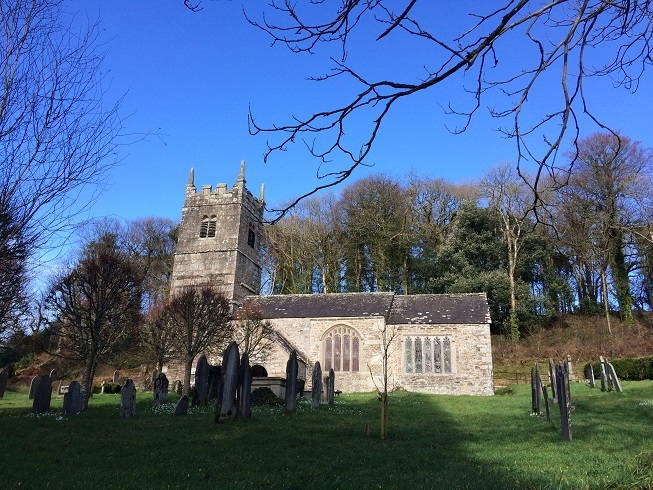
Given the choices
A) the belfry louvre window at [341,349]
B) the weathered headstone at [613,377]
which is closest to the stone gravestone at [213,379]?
the belfry louvre window at [341,349]

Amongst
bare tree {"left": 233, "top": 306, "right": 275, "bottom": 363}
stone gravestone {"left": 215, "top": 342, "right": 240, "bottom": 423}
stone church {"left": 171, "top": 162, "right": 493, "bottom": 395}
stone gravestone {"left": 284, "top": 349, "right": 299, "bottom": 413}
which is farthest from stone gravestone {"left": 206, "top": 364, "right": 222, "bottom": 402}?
bare tree {"left": 233, "top": 306, "right": 275, "bottom": 363}

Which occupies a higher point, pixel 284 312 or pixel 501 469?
pixel 284 312

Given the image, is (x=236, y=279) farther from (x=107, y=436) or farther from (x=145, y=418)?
(x=107, y=436)

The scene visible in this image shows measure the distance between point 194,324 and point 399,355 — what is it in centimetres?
1096

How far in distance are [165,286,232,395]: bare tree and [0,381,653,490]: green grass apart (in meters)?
8.64

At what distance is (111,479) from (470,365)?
22569 mm

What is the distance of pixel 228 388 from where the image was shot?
11.1 metres

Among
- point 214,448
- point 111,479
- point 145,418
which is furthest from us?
point 145,418

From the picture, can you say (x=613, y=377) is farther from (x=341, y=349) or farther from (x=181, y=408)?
(x=181, y=408)

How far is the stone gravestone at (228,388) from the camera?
425 inches

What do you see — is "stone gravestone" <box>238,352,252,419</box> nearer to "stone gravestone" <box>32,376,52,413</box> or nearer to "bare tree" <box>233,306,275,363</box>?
"stone gravestone" <box>32,376,52,413</box>

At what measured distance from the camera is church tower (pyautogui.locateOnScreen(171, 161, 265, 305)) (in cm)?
3478

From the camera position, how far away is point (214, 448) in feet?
26.7

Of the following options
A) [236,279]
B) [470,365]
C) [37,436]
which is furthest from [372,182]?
[37,436]
